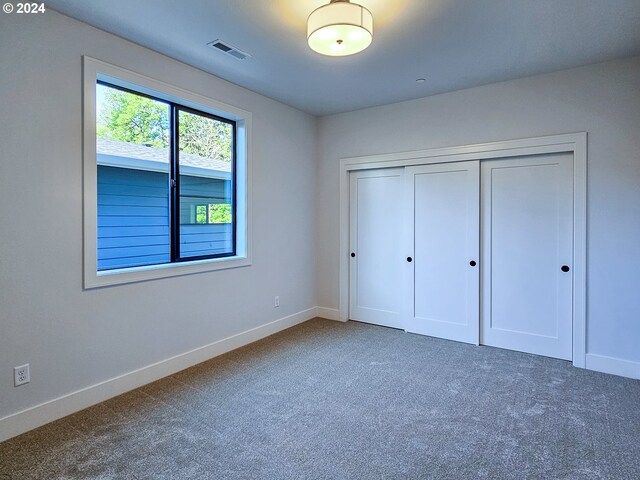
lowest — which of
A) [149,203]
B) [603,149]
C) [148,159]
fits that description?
[149,203]

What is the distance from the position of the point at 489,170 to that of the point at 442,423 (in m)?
2.68

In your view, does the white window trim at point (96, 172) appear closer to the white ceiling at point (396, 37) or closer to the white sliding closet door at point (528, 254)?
the white ceiling at point (396, 37)

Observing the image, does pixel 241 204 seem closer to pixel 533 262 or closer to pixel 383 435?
pixel 383 435

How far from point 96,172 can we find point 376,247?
10.5 ft

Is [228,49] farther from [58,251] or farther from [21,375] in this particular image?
[21,375]

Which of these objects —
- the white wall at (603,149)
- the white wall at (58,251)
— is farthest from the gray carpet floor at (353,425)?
the white wall at (603,149)

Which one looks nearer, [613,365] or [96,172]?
[96,172]

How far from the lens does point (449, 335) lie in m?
4.11

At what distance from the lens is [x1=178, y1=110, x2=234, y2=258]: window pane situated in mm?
3458

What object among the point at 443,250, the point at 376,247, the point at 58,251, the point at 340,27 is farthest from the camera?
the point at 376,247

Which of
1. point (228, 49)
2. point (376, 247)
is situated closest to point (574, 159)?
point (376, 247)

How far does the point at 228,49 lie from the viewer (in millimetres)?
2971

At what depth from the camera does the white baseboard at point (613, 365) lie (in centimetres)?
311

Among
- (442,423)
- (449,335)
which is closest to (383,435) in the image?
(442,423)
